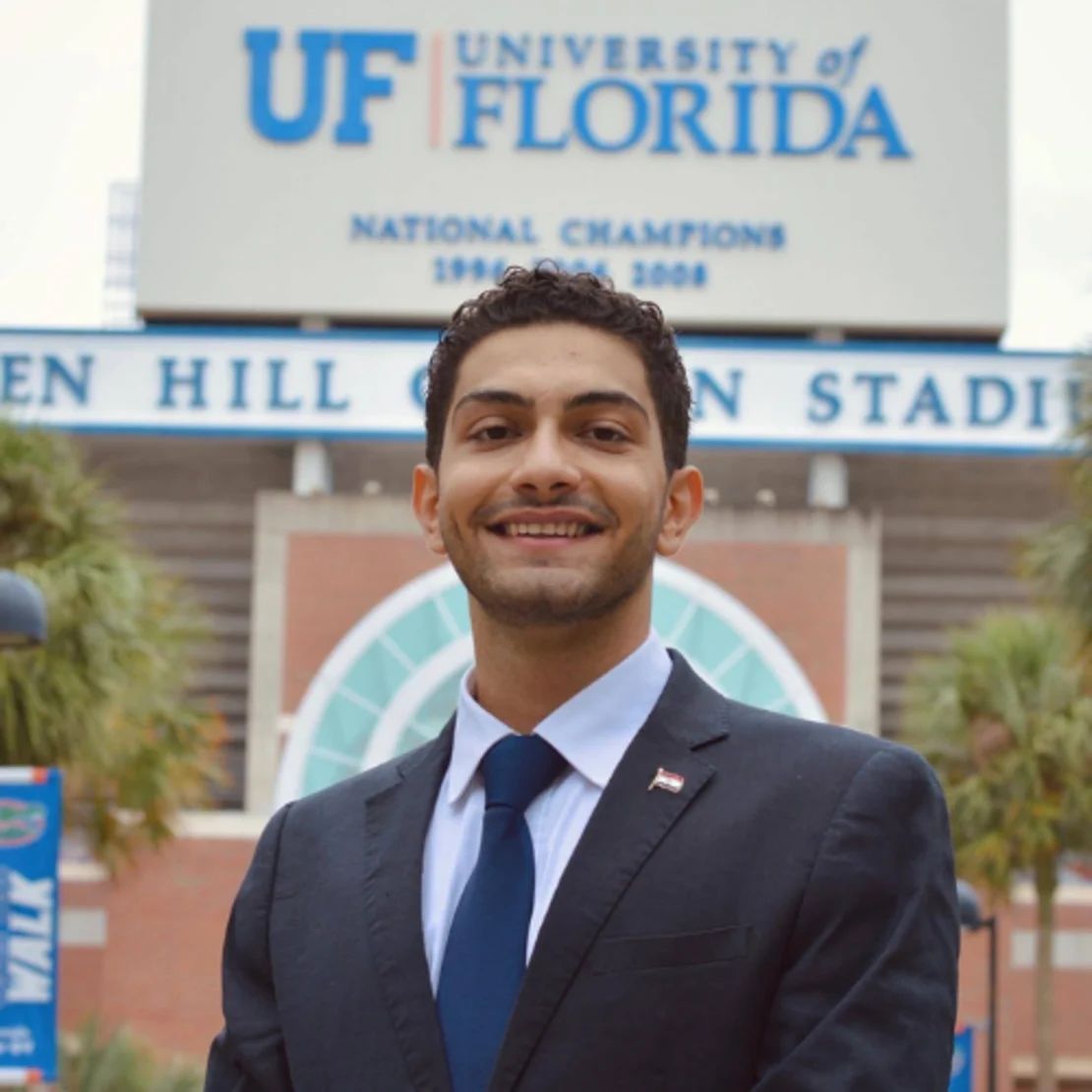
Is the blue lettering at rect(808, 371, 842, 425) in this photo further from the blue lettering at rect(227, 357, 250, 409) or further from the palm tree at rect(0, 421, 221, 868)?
the palm tree at rect(0, 421, 221, 868)

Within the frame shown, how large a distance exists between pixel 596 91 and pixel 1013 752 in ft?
74.1

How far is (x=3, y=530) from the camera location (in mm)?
18625

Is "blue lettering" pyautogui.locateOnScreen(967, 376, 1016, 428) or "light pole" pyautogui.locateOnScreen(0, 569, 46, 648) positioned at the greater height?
"blue lettering" pyautogui.locateOnScreen(967, 376, 1016, 428)

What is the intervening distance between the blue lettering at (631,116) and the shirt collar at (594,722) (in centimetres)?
4164

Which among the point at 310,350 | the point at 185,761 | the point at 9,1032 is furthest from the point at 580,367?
the point at 310,350

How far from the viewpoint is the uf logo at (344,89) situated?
44.6 metres

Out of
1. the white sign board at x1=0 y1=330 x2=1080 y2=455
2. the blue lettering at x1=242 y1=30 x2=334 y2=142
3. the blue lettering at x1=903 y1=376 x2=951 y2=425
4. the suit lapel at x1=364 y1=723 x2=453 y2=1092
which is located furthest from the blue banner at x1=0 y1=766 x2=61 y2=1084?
the blue lettering at x1=242 y1=30 x2=334 y2=142

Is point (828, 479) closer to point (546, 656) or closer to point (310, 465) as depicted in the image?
point (310, 465)

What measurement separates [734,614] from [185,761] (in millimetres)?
15561

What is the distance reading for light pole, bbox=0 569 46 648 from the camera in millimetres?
11836

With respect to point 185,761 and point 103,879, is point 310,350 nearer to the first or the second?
point 103,879

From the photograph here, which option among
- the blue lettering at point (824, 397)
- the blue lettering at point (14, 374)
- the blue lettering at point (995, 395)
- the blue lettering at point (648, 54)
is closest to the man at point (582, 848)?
the blue lettering at point (824, 397)

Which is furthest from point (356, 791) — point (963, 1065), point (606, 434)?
point (963, 1065)

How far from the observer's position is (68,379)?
140ft
